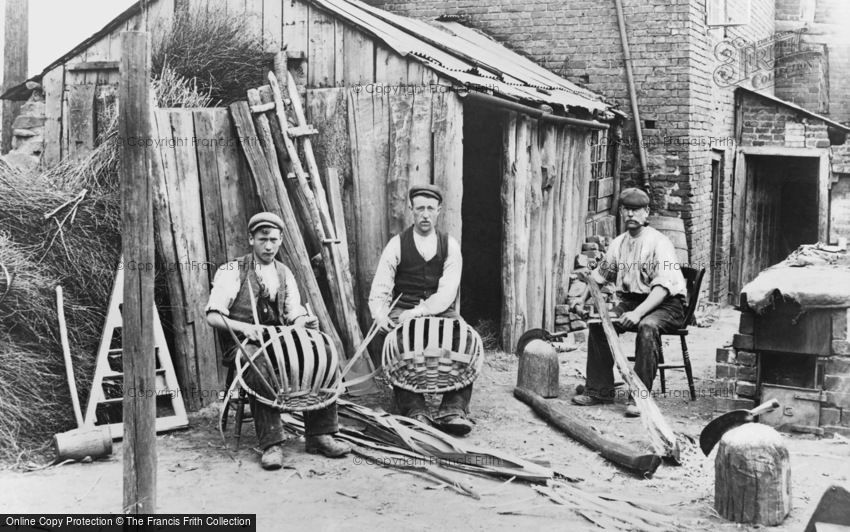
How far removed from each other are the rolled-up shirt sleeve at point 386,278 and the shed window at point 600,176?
4.84 metres

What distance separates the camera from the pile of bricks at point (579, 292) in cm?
1001

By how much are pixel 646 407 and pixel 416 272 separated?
1948mm

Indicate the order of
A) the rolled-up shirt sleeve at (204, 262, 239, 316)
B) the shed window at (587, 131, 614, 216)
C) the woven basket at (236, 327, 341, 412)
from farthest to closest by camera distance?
1. the shed window at (587, 131, 614, 216)
2. the rolled-up shirt sleeve at (204, 262, 239, 316)
3. the woven basket at (236, 327, 341, 412)

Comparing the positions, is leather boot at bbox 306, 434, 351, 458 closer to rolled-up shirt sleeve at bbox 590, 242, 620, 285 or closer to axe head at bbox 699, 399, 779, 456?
axe head at bbox 699, 399, 779, 456

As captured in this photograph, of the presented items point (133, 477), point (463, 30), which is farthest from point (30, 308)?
point (463, 30)

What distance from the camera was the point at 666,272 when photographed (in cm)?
716

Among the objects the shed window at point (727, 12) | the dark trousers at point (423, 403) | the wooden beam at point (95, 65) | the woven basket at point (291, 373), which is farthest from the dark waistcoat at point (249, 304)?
the shed window at point (727, 12)

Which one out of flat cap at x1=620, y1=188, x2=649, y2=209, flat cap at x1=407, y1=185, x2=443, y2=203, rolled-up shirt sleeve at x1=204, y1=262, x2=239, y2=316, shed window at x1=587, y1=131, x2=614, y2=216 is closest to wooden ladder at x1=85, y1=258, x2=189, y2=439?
A: rolled-up shirt sleeve at x1=204, y1=262, x2=239, y2=316

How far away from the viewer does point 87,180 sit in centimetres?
666

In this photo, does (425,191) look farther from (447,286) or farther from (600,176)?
(600,176)

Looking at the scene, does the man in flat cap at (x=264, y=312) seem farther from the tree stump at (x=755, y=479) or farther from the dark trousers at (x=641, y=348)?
the dark trousers at (x=641, y=348)

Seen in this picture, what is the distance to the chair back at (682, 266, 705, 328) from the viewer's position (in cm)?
725

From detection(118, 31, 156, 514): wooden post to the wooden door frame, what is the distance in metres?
11.0

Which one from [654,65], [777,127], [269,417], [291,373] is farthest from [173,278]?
[777,127]
